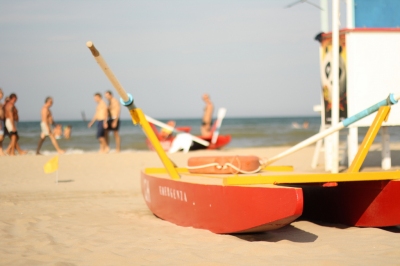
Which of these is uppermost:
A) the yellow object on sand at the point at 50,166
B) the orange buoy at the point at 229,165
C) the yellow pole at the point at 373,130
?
the yellow pole at the point at 373,130

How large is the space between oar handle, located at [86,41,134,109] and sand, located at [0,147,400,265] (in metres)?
1.26

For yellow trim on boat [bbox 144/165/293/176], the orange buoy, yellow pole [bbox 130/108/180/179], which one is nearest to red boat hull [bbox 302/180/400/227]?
yellow trim on boat [bbox 144/165/293/176]

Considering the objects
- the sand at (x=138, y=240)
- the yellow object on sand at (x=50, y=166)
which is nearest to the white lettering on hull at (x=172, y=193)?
the sand at (x=138, y=240)

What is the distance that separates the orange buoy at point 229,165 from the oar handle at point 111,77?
40.1 inches

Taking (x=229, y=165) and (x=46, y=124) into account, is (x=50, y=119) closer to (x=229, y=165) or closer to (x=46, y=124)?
(x=46, y=124)

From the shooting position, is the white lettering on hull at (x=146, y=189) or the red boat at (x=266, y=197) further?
the white lettering on hull at (x=146, y=189)

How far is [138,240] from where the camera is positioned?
5367mm

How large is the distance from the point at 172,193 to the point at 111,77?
1.29m

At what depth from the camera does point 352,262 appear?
4.46m

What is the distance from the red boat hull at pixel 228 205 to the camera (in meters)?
4.80

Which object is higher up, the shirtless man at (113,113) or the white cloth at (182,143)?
the shirtless man at (113,113)

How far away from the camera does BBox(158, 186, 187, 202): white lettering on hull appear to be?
19.2ft

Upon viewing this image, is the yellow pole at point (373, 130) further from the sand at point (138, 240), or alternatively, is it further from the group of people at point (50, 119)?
the group of people at point (50, 119)

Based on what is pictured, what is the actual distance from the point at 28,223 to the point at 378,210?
11.3 ft
